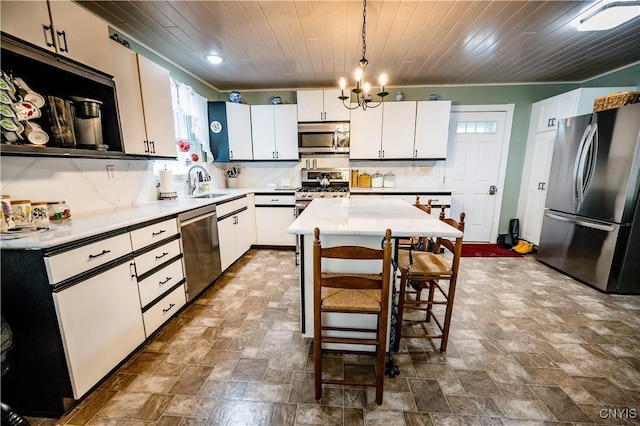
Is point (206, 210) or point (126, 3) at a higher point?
point (126, 3)

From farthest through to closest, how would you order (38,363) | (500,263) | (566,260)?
(500,263), (566,260), (38,363)

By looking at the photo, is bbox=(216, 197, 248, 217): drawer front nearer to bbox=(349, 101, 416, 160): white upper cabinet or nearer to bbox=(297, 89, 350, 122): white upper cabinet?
bbox=(297, 89, 350, 122): white upper cabinet

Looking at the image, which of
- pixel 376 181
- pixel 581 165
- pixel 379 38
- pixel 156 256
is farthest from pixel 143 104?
pixel 581 165

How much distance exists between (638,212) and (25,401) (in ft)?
16.2

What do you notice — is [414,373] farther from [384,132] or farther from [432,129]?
[432,129]

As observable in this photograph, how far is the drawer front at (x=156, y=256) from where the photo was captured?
5.80 feet

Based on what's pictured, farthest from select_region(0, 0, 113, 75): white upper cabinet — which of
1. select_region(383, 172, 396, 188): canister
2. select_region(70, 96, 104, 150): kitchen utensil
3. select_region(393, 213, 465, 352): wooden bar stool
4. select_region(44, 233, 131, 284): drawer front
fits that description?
select_region(383, 172, 396, 188): canister

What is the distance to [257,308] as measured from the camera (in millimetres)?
2398

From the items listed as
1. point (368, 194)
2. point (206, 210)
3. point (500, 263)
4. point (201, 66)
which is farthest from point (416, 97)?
point (206, 210)

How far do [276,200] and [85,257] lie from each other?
8.58ft

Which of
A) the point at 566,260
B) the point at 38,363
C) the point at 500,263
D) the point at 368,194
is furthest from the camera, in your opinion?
the point at 368,194

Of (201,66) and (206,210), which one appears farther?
(201,66)

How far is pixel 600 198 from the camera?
Answer: 2.61 meters

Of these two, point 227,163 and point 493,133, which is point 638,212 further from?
point 227,163
